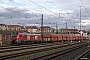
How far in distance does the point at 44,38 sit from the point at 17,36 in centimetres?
1892

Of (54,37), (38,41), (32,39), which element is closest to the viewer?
(32,39)

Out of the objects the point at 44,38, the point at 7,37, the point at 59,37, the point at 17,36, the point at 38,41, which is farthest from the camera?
the point at 7,37

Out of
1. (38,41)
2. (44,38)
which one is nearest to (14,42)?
(38,41)

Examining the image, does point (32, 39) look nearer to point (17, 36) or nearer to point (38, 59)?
point (17, 36)

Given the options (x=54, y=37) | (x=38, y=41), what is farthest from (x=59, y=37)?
(x=38, y=41)

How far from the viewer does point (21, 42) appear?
5334 cm

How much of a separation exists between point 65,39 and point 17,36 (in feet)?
135

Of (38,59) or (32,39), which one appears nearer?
(38,59)

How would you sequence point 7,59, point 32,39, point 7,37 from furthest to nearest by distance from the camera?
point 7,37
point 32,39
point 7,59

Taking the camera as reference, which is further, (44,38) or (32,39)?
(44,38)

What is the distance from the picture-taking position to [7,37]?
8794 cm

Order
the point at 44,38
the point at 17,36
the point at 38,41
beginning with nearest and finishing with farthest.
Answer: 1. the point at 17,36
2. the point at 38,41
3. the point at 44,38

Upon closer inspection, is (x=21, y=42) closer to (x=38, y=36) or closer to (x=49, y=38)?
(x=38, y=36)

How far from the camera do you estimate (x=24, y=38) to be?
176 feet
